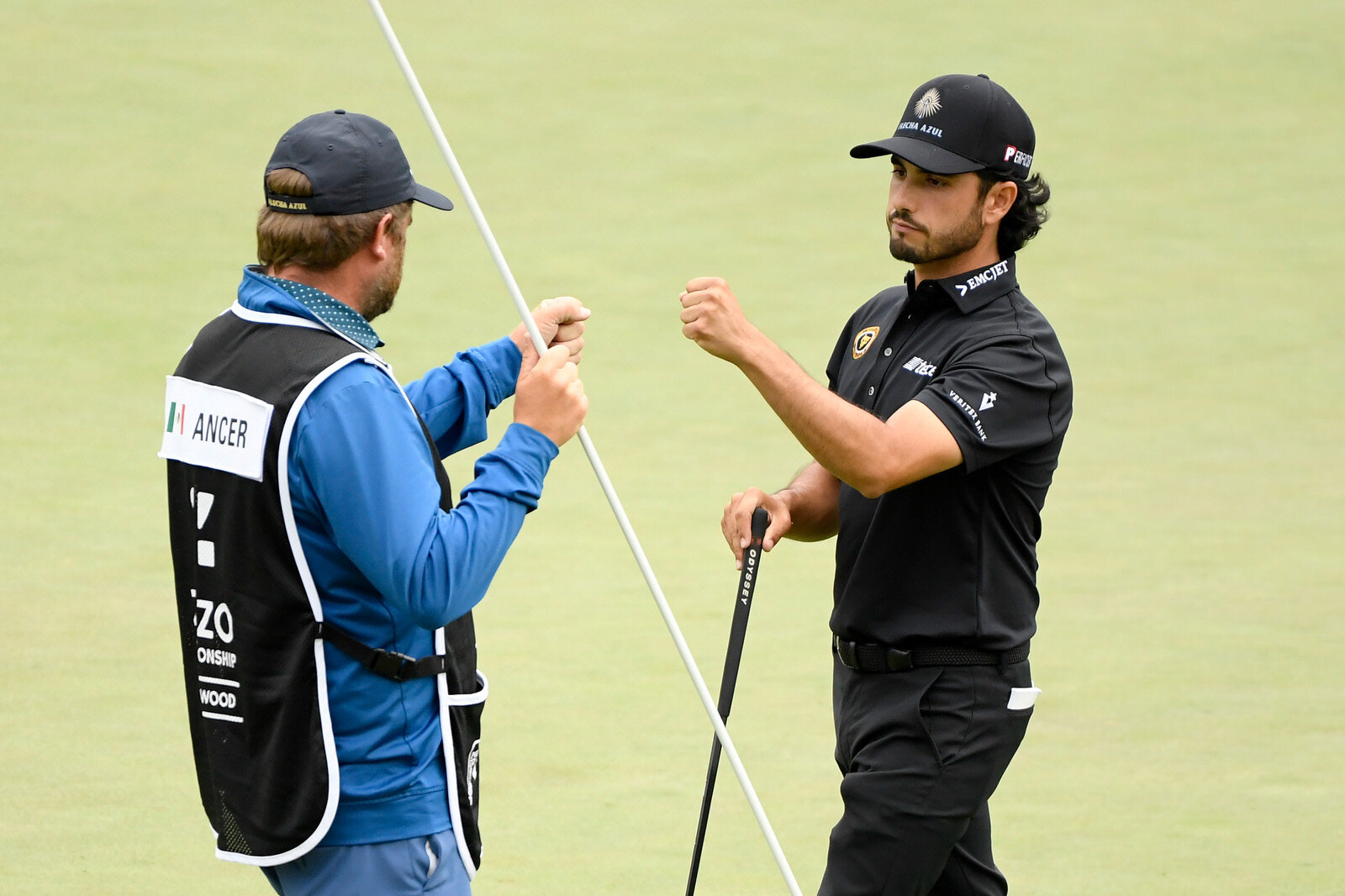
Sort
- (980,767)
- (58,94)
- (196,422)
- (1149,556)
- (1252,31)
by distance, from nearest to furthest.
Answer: (196,422), (980,767), (1149,556), (58,94), (1252,31)

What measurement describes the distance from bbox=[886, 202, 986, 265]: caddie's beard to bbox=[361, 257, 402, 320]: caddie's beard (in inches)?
39.2

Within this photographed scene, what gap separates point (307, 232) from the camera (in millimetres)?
2229

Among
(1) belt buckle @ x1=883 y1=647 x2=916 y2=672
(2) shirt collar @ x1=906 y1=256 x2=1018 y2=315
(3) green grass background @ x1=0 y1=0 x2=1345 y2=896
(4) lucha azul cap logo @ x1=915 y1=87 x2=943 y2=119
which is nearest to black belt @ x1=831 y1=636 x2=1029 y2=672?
(1) belt buckle @ x1=883 y1=647 x2=916 y2=672

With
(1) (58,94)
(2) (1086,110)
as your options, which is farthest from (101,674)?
(2) (1086,110)

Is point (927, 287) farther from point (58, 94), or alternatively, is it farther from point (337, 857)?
point (58, 94)

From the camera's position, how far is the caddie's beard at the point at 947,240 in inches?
116

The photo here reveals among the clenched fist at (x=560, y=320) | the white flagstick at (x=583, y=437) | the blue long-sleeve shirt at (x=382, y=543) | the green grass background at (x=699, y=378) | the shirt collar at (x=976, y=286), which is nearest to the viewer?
the blue long-sleeve shirt at (x=382, y=543)

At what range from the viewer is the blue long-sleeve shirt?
6.81 ft

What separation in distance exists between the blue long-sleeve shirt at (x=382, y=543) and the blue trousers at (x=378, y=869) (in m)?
0.02

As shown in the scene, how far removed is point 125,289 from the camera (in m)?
9.70

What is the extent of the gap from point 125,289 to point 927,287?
7664 mm

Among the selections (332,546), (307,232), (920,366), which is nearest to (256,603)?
(332,546)

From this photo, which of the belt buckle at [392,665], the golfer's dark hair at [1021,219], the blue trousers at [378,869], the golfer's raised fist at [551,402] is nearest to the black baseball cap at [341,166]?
the golfer's raised fist at [551,402]

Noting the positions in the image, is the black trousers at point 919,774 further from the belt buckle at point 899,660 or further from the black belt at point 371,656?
the black belt at point 371,656
